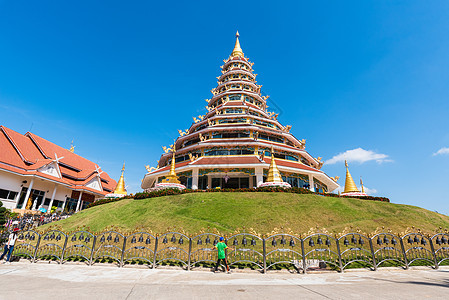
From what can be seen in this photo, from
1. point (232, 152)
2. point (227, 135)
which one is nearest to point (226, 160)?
point (232, 152)

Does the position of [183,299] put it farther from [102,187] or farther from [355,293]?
[102,187]

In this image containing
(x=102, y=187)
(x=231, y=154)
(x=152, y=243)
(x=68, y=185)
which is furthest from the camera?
(x=102, y=187)

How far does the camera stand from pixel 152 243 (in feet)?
42.5

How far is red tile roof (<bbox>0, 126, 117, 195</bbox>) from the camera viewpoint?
28.8 meters

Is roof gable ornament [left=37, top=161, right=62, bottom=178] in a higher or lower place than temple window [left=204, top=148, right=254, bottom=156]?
lower

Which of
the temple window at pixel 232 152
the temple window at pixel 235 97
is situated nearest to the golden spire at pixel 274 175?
the temple window at pixel 232 152

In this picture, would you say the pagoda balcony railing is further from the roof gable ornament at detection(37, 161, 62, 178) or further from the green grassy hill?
the roof gable ornament at detection(37, 161, 62, 178)

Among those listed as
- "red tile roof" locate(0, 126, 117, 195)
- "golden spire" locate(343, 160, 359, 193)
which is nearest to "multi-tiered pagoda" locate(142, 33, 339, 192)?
"golden spire" locate(343, 160, 359, 193)

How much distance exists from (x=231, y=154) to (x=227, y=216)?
12.3 m

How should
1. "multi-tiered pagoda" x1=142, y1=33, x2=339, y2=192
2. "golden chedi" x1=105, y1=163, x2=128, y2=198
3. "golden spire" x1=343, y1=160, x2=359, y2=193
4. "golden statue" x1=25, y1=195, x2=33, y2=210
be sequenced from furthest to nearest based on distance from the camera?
"golden statue" x1=25, y1=195, x2=33, y2=210 → "golden chedi" x1=105, y1=163, x2=128, y2=198 → "multi-tiered pagoda" x1=142, y1=33, x2=339, y2=192 → "golden spire" x1=343, y1=160, x2=359, y2=193

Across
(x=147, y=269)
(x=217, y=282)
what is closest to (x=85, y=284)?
(x=147, y=269)

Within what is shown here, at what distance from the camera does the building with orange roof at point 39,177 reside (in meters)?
28.0

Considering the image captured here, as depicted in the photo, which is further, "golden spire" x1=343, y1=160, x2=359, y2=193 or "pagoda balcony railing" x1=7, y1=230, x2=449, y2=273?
"golden spire" x1=343, y1=160, x2=359, y2=193

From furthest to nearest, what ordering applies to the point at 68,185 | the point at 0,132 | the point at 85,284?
the point at 68,185
the point at 0,132
the point at 85,284
